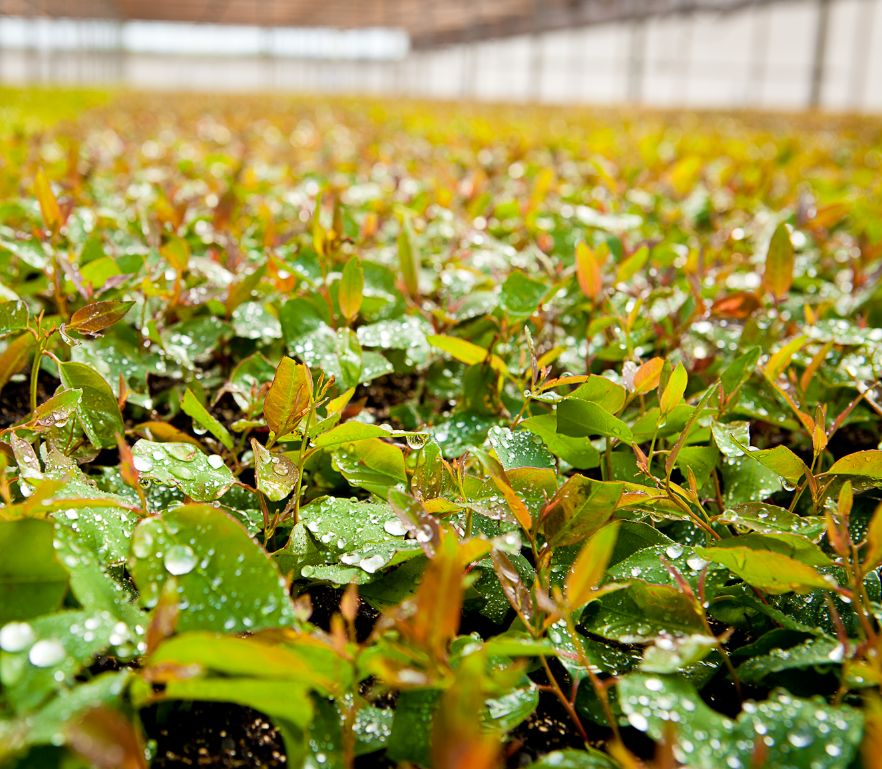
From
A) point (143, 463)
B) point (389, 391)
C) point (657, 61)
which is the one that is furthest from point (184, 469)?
point (657, 61)

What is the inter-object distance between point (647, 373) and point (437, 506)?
0.78ft

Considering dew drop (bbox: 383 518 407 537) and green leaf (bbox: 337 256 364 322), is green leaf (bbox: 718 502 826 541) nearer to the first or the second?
dew drop (bbox: 383 518 407 537)

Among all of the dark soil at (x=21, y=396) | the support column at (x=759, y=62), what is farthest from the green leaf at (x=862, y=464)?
the support column at (x=759, y=62)

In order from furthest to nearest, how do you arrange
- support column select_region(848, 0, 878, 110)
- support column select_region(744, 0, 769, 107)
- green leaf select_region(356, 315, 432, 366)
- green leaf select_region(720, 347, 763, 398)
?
support column select_region(744, 0, 769, 107) → support column select_region(848, 0, 878, 110) → green leaf select_region(356, 315, 432, 366) → green leaf select_region(720, 347, 763, 398)

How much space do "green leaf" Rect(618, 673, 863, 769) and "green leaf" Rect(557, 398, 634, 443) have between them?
0.79 feet

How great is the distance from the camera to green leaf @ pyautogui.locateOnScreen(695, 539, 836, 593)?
520 millimetres

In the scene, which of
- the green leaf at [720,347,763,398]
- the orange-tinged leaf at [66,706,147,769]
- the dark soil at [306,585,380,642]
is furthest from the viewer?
the green leaf at [720,347,763,398]

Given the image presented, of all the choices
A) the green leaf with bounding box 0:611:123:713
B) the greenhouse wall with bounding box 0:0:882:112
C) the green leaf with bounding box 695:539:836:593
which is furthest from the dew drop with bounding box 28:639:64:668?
the greenhouse wall with bounding box 0:0:882:112

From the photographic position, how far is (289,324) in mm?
925

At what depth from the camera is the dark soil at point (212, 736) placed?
523mm

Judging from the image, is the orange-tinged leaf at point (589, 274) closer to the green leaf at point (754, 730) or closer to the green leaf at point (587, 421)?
the green leaf at point (587, 421)

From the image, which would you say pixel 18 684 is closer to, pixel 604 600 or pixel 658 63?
pixel 604 600

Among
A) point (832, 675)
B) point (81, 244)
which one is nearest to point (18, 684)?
point (832, 675)

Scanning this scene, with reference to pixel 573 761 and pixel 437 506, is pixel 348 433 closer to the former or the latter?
pixel 437 506
